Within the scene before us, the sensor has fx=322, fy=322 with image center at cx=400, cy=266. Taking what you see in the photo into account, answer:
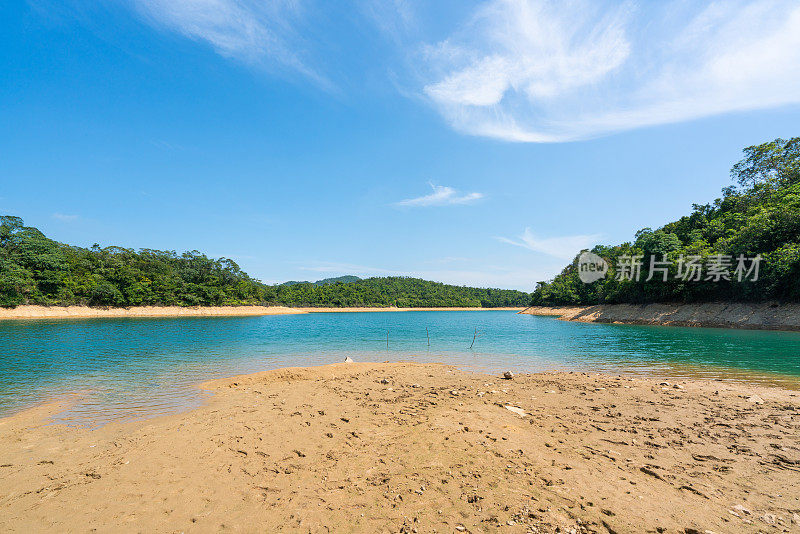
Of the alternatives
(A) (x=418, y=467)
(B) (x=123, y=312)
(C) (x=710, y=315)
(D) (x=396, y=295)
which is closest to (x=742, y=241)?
(C) (x=710, y=315)

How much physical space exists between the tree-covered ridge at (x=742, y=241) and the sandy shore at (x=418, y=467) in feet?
124

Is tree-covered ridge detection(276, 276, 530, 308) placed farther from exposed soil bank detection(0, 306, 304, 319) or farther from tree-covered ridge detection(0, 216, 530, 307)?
exposed soil bank detection(0, 306, 304, 319)

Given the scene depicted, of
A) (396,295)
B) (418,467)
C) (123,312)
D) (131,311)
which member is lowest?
(123,312)

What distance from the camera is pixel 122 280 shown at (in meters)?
68.1

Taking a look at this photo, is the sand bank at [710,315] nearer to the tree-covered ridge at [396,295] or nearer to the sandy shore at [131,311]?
the sandy shore at [131,311]

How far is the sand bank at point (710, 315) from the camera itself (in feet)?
107

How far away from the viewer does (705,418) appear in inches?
300

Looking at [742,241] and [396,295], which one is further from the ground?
[742,241]

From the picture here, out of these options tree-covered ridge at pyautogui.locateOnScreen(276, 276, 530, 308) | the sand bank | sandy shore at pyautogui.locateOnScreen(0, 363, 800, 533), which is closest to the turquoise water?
sandy shore at pyautogui.locateOnScreen(0, 363, 800, 533)

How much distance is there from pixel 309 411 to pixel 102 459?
153 inches

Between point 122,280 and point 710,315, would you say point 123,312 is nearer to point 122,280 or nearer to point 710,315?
point 122,280

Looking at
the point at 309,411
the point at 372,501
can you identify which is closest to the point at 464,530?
the point at 372,501

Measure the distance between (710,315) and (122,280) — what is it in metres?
100

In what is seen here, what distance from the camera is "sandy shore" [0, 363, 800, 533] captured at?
3.88 metres
